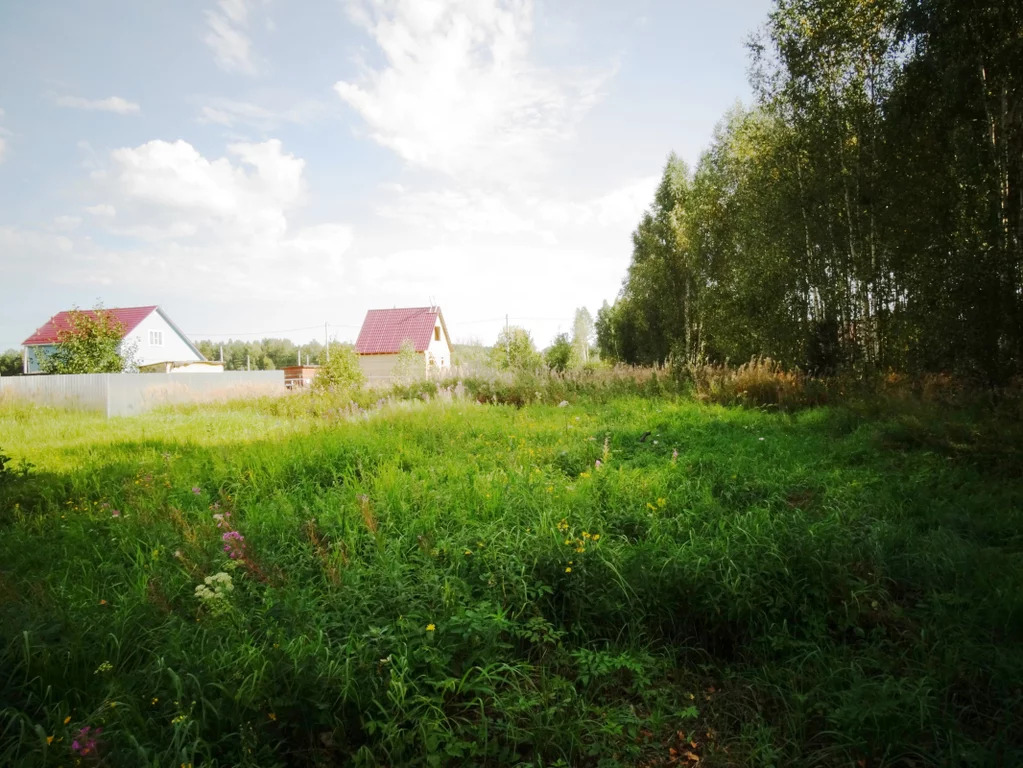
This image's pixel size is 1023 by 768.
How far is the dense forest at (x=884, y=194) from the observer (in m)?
8.02

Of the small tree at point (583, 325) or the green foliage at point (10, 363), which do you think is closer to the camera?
the green foliage at point (10, 363)

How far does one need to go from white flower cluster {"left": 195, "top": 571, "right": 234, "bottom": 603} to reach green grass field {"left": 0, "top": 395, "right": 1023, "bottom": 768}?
36mm

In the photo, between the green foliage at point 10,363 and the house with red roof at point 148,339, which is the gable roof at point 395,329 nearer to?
the house with red roof at point 148,339

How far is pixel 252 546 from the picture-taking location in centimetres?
330

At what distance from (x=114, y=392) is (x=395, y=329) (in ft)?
65.3

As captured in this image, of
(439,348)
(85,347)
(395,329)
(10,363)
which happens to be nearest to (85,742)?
(85,347)

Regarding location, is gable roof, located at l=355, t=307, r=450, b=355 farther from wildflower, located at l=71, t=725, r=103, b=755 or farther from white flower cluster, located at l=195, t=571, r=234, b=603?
wildflower, located at l=71, t=725, r=103, b=755

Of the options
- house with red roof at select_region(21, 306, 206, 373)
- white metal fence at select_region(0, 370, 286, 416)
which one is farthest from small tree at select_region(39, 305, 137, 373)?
house with red roof at select_region(21, 306, 206, 373)

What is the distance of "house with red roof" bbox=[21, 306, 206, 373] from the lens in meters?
31.3

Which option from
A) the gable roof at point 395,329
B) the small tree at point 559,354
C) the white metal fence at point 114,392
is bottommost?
the white metal fence at point 114,392

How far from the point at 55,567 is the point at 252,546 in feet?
4.24

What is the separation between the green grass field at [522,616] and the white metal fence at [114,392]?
11.4 m

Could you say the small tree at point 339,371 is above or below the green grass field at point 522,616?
above

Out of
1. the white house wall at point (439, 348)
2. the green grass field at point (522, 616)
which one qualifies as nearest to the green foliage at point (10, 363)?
the white house wall at point (439, 348)
